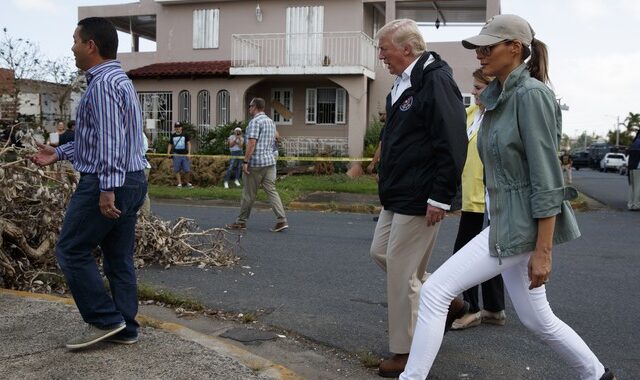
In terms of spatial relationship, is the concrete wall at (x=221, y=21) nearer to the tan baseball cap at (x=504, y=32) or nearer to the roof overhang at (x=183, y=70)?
the roof overhang at (x=183, y=70)

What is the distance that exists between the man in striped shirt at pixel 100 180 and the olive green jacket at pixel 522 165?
205cm

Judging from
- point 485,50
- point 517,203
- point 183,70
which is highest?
point 183,70

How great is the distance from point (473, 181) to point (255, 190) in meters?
5.42

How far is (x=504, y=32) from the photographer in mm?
3184

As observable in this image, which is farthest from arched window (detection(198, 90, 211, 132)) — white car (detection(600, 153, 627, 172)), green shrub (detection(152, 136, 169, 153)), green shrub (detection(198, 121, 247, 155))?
white car (detection(600, 153, 627, 172))

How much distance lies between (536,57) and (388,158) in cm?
98

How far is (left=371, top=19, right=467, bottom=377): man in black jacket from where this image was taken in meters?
3.73

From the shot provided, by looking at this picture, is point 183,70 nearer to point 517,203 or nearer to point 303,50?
point 303,50

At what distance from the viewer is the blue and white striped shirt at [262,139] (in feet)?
33.0

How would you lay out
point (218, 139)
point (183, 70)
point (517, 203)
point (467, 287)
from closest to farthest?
point (517, 203) < point (467, 287) < point (218, 139) < point (183, 70)

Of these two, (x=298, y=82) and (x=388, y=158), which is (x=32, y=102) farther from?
(x=388, y=158)

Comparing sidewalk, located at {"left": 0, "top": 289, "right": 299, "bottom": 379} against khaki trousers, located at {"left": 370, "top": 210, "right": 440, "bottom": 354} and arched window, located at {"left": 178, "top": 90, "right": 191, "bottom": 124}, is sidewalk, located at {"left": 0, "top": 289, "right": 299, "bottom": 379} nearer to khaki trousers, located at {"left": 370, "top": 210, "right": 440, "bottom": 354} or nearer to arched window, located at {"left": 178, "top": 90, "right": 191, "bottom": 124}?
khaki trousers, located at {"left": 370, "top": 210, "right": 440, "bottom": 354}

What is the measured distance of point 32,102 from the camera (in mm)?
29359

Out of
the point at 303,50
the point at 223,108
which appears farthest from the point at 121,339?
the point at 223,108
